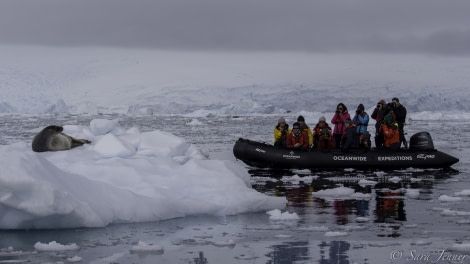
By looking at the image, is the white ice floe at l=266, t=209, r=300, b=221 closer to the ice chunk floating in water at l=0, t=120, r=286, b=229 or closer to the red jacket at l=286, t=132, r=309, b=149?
the ice chunk floating in water at l=0, t=120, r=286, b=229

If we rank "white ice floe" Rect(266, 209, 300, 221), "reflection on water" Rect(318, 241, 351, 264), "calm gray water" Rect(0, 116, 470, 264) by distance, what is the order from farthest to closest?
"white ice floe" Rect(266, 209, 300, 221) < "calm gray water" Rect(0, 116, 470, 264) < "reflection on water" Rect(318, 241, 351, 264)

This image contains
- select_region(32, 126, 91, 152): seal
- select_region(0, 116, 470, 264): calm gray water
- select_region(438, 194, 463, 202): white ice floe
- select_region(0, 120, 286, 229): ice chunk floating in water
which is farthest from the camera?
select_region(32, 126, 91, 152): seal

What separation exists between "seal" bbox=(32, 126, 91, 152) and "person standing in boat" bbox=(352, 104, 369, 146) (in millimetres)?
5108

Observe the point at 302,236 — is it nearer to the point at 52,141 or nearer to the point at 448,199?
the point at 448,199

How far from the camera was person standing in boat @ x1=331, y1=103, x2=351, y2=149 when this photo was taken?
13.8m

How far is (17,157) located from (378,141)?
9224 millimetres

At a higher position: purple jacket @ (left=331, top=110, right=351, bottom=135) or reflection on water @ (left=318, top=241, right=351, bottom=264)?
purple jacket @ (left=331, top=110, right=351, bottom=135)

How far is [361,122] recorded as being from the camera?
13.7 m

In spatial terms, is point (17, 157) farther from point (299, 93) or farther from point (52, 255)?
point (299, 93)

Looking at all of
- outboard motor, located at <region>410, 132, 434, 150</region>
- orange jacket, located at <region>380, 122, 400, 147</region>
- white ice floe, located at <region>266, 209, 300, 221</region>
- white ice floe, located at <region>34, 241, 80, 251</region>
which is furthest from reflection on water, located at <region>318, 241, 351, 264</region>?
outboard motor, located at <region>410, 132, 434, 150</region>

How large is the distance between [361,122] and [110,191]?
7.36 m

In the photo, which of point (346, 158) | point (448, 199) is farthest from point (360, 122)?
point (448, 199)

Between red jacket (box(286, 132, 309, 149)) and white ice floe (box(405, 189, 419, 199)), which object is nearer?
white ice floe (box(405, 189, 419, 199))

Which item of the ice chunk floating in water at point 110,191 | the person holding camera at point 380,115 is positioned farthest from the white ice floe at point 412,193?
the person holding camera at point 380,115
